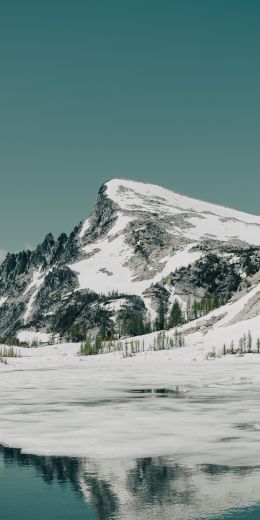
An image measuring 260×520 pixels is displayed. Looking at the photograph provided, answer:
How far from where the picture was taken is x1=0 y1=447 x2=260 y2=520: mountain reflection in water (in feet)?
53.2

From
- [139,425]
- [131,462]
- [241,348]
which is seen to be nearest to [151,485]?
[131,462]

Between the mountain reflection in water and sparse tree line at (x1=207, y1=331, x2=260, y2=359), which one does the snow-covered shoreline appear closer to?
the mountain reflection in water

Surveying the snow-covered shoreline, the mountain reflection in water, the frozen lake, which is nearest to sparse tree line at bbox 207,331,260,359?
the snow-covered shoreline

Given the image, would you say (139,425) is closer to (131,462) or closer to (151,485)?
(131,462)

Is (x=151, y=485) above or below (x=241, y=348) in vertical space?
below

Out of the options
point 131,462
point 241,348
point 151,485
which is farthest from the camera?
point 241,348

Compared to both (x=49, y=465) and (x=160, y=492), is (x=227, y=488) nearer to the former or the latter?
(x=160, y=492)

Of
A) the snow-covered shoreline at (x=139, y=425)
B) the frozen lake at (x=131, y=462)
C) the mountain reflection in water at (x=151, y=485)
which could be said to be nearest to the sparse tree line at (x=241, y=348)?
the snow-covered shoreline at (x=139, y=425)

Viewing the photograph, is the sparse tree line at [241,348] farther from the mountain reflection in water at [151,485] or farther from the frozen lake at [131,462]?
the mountain reflection in water at [151,485]

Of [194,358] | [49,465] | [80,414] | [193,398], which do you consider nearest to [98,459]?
[49,465]

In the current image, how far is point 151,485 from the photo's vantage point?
62.5ft

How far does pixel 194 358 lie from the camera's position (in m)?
166

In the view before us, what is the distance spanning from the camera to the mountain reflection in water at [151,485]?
1622 cm

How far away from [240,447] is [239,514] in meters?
10.0
